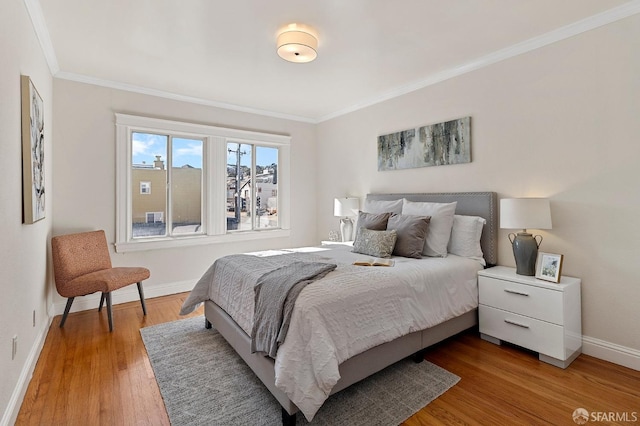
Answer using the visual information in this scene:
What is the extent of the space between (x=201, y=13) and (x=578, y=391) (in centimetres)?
359

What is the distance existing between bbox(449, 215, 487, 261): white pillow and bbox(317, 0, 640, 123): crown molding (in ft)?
4.93

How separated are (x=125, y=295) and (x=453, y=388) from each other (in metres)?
3.61

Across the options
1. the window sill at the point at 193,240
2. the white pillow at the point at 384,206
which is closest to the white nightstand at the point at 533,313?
the white pillow at the point at 384,206

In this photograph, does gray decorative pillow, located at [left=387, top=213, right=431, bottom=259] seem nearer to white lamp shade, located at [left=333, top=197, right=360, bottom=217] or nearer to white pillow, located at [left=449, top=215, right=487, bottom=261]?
white pillow, located at [left=449, top=215, right=487, bottom=261]

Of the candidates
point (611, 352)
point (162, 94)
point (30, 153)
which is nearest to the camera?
point (30, 153)

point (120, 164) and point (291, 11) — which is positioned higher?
point (291, 11)

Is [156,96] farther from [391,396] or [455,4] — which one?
[391,396]

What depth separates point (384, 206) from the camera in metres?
3.68

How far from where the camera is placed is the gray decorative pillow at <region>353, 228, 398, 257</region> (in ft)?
9.64

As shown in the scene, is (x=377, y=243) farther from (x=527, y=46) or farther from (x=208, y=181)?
(x=208, y=181)

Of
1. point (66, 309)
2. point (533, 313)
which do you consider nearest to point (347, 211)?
point (533, 313)

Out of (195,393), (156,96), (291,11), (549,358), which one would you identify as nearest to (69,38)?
(156,96)

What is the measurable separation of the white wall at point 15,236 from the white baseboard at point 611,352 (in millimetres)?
3762

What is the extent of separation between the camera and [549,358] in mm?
2318
